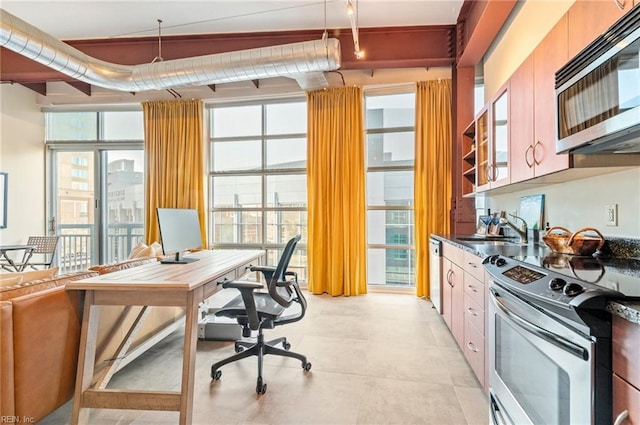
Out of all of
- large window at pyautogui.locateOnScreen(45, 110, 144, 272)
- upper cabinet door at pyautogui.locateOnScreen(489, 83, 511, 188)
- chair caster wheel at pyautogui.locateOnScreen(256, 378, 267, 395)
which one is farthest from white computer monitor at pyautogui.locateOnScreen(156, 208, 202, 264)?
large window at pyautogui.locateOnScreen(45, 110, 144, 272)

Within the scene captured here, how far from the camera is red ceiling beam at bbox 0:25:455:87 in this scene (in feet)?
11.8

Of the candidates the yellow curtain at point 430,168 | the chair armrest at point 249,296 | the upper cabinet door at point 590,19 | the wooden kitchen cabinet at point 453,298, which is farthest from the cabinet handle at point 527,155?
the yellow curtain at point 430,168

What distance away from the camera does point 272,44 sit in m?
3.72

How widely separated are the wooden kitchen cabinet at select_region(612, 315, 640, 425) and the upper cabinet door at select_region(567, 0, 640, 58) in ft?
3.95

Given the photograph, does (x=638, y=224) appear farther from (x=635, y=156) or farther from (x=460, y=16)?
(x=460, y=16)

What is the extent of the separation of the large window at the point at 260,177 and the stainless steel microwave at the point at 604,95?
354 centimetres

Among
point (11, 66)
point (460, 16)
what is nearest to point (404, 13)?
point (460, 16)

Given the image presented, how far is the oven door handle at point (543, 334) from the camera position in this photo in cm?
88

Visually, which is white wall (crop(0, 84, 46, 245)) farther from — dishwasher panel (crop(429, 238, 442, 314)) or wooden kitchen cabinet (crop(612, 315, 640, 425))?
wooden kitchen cabinet (crop(612, 315, 640, 425))

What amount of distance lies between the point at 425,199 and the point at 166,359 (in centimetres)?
336

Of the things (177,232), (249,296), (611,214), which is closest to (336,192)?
(177,232)

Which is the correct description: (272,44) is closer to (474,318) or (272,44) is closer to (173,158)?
(173,158)

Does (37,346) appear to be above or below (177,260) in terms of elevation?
below

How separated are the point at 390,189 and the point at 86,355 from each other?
3782 millimetres
